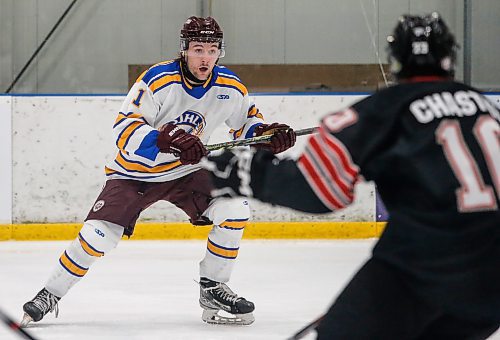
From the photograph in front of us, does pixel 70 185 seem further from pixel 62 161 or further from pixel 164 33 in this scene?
pixel 164 33

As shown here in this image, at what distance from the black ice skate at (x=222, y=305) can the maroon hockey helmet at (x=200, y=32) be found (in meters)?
0.83

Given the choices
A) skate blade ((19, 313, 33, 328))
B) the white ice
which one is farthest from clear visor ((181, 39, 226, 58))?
skate blade ((19, 313, 33, 328))

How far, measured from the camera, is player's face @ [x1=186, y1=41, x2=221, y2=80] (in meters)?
3.64

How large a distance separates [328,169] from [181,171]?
2.03 meters

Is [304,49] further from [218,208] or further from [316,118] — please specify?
[218,208]

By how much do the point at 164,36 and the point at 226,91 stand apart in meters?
3.39

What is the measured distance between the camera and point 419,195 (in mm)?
1729

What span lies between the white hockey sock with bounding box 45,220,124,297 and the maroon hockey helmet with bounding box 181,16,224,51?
0.67 meters

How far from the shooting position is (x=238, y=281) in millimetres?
4621

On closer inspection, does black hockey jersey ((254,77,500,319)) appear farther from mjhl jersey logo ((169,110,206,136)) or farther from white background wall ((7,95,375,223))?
white background wall ((7,95,375,223))

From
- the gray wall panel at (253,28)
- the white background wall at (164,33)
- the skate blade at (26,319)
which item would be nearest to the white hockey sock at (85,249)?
the skate blade at (26,319)

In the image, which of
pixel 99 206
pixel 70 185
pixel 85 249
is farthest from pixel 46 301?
pixel 70 185

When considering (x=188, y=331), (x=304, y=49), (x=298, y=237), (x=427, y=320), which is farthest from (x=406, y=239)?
(x=304, y=49)

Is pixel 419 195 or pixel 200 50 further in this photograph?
pixel 200 50
